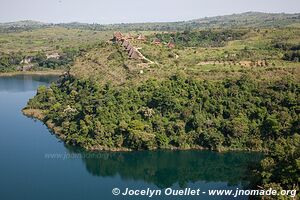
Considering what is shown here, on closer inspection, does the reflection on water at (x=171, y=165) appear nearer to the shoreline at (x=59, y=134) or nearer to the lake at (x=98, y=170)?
the lake at (x=98, y=170)

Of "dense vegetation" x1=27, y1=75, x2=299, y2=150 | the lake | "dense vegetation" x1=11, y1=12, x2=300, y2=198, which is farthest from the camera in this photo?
"dense vegetation" x1=11, y1=12, x2=300, y2=198

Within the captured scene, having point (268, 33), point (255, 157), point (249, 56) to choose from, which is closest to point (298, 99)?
point (255, 157)

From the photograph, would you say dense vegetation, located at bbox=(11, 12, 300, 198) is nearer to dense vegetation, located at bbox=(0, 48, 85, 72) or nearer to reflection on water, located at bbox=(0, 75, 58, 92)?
reflection on water, located at bbox=(0, 75, 58, 92)

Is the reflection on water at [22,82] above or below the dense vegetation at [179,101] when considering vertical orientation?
below

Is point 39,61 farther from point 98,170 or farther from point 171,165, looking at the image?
point 171,165

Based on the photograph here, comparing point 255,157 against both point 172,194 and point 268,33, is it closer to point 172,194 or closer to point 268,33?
point 172,194

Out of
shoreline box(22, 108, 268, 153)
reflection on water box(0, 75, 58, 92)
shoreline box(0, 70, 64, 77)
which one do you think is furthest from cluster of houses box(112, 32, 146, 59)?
shoreline box(0, 70, 64, 77)


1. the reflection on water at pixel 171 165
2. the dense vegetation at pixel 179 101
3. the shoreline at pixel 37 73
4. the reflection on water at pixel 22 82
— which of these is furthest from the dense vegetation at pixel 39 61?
the reflection on water at pixel 171 165
